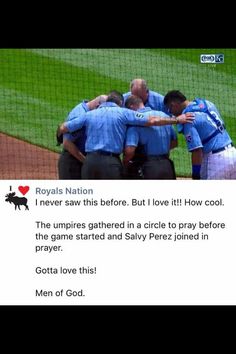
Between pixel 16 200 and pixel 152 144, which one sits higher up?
pixel 152 144

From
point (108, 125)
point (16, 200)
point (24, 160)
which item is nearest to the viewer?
point (16, 200)

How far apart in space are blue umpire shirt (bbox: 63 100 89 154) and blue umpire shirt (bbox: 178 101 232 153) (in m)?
0.73

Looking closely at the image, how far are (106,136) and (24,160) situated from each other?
29.5 inches

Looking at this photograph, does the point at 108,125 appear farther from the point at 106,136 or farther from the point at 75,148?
the point at 75,148

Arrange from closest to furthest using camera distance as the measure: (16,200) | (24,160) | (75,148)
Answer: (16,200) → (75,148) → (24,160)

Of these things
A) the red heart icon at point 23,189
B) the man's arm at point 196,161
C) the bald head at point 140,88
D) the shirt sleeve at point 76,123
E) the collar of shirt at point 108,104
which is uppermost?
the bald head at point 140,88

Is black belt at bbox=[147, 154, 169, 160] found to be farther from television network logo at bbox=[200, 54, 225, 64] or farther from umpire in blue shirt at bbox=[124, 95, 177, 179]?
television network logo at bbox=[200, 54, 225, 64]

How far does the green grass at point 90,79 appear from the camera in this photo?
953 centimetres

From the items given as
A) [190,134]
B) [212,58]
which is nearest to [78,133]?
[190,134]

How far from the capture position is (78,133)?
9.42m

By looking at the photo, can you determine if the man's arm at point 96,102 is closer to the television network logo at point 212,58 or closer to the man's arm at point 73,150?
the man's arm at point 73,150

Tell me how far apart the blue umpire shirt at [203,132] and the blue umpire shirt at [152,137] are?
0.11 m

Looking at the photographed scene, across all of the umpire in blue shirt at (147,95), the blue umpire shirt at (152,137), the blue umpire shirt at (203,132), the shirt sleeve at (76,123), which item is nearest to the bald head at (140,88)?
the umpire in blue shirt at (147,95)

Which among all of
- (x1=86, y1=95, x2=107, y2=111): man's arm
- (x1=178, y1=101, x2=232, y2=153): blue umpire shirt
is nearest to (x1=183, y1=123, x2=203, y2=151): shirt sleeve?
(x1=178, y1=101, x2=232, y2=153): blue umpire shirt
